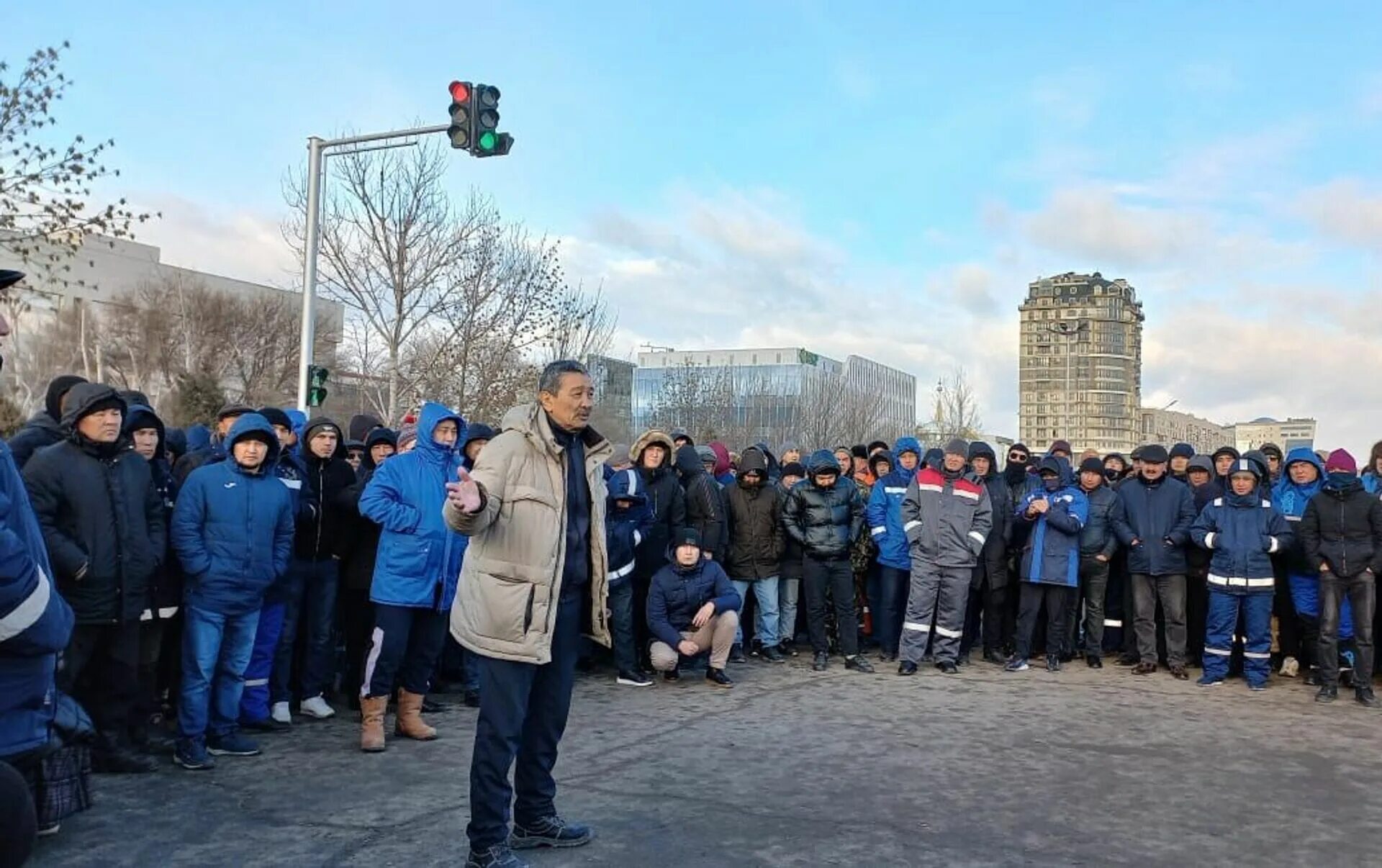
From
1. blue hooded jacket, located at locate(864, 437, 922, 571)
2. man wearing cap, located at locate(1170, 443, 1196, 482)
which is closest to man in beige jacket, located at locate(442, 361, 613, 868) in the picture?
blue hooded jacket, located at locate(864, 437, 922, 571)

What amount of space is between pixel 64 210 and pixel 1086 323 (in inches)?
3789

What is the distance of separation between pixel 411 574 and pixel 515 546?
2455 mm

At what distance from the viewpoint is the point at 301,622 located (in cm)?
814

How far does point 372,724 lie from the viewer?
6.85m

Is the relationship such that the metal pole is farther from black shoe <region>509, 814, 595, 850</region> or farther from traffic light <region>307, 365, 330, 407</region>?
black shoe <region>509, 814, 595, 850</region>

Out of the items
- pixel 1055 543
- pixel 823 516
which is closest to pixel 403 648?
pixel 823 516

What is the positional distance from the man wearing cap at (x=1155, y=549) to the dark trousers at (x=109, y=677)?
888 centimetres

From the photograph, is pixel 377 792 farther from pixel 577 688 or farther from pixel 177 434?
pixel 177 434

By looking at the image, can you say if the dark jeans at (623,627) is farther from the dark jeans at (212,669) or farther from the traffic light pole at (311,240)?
the traffic light pole at (311,240)

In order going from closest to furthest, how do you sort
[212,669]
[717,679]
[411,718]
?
[212,669], [411,718], [717,679]

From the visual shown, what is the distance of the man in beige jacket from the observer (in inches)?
184

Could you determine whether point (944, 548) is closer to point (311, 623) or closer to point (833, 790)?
point (833, 790)

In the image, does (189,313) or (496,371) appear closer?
(496,371)

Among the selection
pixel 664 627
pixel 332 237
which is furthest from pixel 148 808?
pixel 332 237
